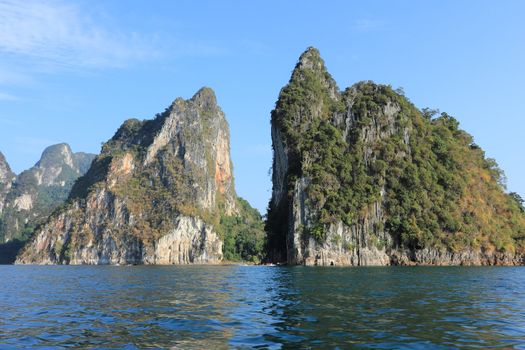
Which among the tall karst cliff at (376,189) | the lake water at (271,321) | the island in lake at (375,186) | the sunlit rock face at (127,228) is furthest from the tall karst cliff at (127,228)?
the lake water at (271,321)

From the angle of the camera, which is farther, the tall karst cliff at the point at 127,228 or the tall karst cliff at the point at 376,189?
the tall karst cliff at the point at 127,228

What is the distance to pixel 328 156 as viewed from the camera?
9788 cm

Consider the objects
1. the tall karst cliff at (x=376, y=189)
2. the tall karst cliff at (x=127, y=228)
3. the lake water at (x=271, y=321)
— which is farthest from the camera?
the tall karst cliff at (x=127, y=228)

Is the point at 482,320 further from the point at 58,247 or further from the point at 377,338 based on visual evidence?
the point at 58,247

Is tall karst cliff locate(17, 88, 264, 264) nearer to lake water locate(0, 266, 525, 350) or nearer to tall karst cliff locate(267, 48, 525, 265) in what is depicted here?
tall karst cliff locate(267, 48, 525, 265)

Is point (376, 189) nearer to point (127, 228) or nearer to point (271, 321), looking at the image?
point (271, 321)

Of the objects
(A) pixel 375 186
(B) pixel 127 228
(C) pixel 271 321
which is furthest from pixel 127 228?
(C) pixel 271 321

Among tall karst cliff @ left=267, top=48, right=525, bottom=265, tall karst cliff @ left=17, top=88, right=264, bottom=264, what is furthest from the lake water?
tall karst cliff @ left=17, top=88, right=264, bottom=264

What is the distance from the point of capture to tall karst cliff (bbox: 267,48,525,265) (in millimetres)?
92000

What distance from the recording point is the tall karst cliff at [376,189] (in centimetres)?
9200

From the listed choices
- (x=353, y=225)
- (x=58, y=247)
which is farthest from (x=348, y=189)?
(x=58, y=247)

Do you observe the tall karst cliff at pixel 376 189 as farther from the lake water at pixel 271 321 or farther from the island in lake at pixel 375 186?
Answer: the lake water at pixel 271 321

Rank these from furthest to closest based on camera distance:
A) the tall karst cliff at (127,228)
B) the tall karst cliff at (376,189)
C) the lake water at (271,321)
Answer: the tall karst cliff at (127,228) < the tall karst cliff at (376,189) < the lake water at (271,321)

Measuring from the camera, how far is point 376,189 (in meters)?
96.7
